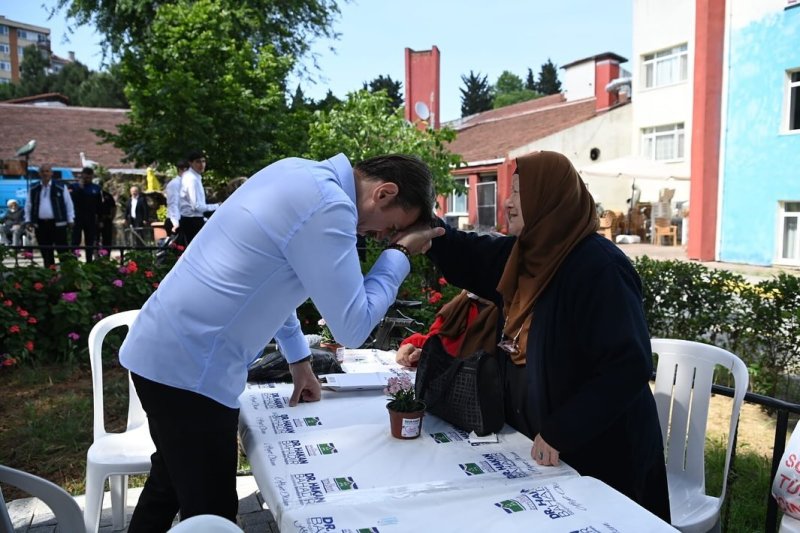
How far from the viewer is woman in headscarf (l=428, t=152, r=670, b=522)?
180cm

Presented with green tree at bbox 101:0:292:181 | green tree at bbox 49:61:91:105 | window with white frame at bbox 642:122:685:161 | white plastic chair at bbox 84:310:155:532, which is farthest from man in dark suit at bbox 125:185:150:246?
green tree at bbox 49:61:91:105

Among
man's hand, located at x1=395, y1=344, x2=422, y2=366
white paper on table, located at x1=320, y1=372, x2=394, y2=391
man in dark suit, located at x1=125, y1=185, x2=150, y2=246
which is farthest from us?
man in dark suit, located at x1=125, y1=185, x2=150, y2=246

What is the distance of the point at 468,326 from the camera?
240cm

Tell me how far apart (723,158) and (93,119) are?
27002 mm

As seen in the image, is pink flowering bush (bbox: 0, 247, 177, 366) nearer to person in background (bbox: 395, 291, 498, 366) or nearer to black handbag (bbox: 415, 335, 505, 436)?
person in background (bbox: 395, 291, 498, 366)

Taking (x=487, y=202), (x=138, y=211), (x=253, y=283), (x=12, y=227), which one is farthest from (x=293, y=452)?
(x=487, y=202)

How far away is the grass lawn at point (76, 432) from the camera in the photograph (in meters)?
3.55

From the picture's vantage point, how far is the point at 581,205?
207cm

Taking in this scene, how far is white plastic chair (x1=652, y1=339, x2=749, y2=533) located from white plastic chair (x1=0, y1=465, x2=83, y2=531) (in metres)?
2.09

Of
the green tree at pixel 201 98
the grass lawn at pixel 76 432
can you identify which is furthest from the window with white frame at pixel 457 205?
the grass lawn at pixel 76 432

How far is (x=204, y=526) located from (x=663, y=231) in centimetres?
2179

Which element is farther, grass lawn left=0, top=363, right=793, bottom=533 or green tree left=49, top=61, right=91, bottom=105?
green tree left=49, top=61, right=91, bottom=105

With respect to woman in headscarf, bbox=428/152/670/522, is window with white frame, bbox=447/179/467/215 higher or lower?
higher

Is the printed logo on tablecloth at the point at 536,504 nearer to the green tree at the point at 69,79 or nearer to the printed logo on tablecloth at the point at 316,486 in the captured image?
the printed logo on tablecloth at the point at 316,486
